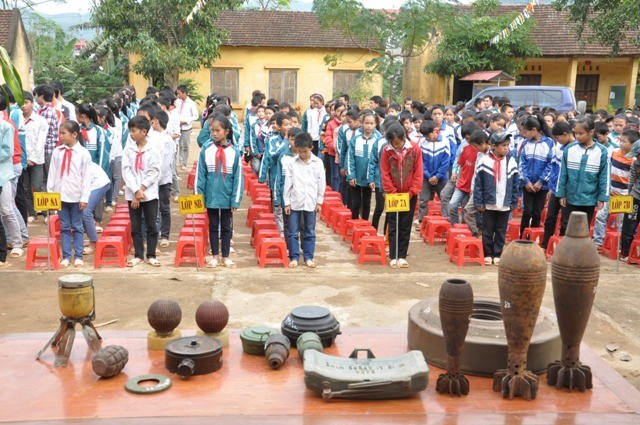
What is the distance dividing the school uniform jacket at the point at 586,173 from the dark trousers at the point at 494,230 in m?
0.82

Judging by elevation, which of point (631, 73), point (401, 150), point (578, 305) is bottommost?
point (578, 305)

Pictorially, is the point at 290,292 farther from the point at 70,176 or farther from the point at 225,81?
the point at 225,81

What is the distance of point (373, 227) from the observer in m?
A: 8.72

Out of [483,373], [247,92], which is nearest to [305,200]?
[483,373]

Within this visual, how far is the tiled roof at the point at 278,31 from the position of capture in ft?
86.7

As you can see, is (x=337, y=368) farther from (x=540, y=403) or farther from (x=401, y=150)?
(x=401, y=150)

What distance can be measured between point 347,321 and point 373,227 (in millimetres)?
2883

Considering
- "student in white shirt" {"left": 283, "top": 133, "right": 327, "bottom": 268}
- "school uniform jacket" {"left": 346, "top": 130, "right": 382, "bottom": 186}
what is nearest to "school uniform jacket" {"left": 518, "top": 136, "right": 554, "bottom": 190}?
"school uniform jacket" {"left": 346, "top": 130, "right": 382, "bottom": 186}

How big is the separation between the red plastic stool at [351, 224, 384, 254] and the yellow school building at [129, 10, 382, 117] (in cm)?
1841

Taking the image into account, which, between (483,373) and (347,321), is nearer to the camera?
(483,373)

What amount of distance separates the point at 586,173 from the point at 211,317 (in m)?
5.46

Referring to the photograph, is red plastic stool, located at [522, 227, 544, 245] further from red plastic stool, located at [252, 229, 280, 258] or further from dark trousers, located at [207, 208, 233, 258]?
dark trousers, located at [207, 208, 233, 258]

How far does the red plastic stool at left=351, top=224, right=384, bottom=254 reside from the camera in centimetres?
840

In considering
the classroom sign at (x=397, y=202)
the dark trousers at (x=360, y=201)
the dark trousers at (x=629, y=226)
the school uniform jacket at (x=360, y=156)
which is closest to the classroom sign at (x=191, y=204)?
the classroom sign at (x=397, y=202)
